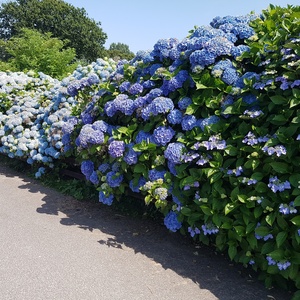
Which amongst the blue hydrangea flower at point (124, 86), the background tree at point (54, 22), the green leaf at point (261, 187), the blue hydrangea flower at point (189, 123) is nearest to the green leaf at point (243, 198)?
the green leaf at point (261, 187)

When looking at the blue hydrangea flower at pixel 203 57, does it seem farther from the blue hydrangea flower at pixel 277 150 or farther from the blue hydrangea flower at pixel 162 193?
the blue hydrangea flower at pixel 162 193

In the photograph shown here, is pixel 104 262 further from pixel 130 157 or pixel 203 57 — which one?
pixel 203 57

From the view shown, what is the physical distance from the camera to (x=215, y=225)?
2717 millimetres

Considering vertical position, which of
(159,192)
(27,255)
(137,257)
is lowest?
(27,255)

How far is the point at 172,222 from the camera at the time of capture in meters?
3.06

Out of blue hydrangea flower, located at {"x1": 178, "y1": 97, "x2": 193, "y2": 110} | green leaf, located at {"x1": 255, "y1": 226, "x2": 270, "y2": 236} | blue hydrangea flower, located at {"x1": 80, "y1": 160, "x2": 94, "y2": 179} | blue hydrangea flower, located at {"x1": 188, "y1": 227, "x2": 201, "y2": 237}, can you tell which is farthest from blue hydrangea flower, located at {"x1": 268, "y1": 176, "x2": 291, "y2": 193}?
blue hydrangea flower, located at {"x1": 80, "y1": 160, "x2": 94, "y2": 179}

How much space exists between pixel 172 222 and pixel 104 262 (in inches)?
27.2

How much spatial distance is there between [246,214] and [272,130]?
0.66 meters

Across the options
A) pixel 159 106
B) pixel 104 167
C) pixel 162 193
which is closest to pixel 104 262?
pixel 162 193

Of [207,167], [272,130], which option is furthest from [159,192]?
[272,130]

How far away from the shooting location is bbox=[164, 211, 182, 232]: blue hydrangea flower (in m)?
3.04

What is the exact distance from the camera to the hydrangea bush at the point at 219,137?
2.43 meters

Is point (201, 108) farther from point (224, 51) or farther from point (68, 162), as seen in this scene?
point (68, 162)

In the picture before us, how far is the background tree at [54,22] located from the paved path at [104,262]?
35.0 metres
